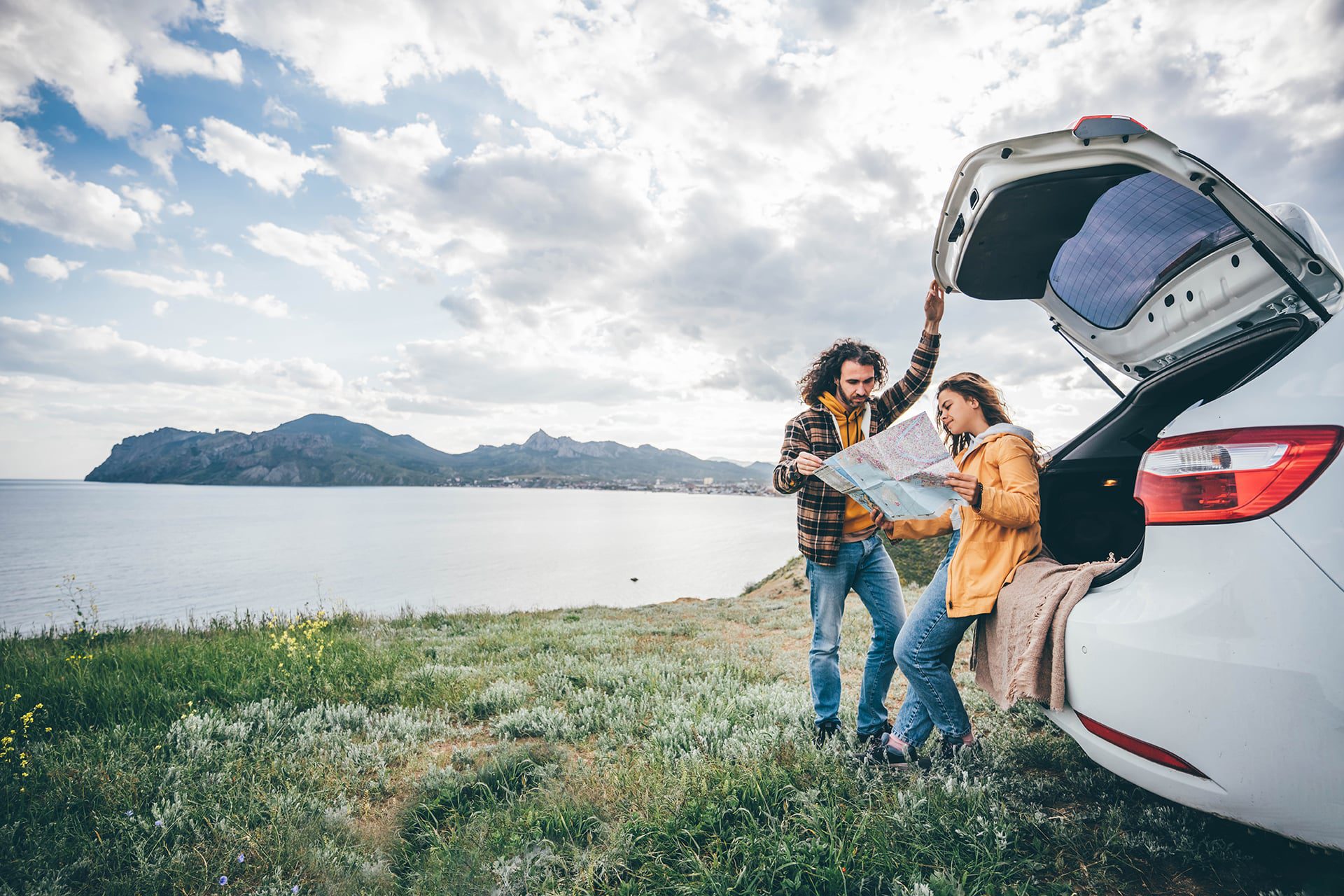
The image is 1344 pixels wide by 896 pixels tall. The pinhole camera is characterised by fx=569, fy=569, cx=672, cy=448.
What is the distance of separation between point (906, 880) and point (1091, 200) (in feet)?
9.90

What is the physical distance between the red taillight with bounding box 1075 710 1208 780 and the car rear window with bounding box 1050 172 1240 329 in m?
1.97

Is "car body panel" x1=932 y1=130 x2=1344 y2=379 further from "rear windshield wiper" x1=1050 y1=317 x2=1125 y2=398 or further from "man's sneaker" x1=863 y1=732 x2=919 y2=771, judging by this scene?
"man's sneaker" x1=863 y1=732 x2=919 y2=771

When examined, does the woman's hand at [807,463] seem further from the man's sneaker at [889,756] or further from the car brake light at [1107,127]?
the car brake light at [1107,127]

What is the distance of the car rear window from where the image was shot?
2.37 metres

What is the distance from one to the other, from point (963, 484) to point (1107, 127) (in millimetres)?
1418

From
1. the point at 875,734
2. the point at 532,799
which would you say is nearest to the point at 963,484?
the point at 875,734

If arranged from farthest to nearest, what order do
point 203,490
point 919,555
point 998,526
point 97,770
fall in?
point 203,490
point 919,555
point 97,770
point 998,526

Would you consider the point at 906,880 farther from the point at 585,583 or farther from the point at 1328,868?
the point at 585,583

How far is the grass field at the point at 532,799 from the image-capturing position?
7.52 ft

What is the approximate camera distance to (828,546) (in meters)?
3.47

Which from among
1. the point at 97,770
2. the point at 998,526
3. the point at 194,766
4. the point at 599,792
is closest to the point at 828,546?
Answer: the point at 998,526

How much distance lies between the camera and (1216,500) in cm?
172

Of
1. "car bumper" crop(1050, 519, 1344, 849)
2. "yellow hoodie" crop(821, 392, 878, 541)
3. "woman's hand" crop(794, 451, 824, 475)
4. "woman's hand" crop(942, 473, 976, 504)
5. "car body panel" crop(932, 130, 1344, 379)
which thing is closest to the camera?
"car bumper" crop(1050, 519, 1344, 849)

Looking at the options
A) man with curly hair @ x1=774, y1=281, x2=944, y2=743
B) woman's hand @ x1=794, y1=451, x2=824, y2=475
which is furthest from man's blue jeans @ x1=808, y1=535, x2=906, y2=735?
woman's hand @ x1=794, y1=451, x2=824, y2=475
